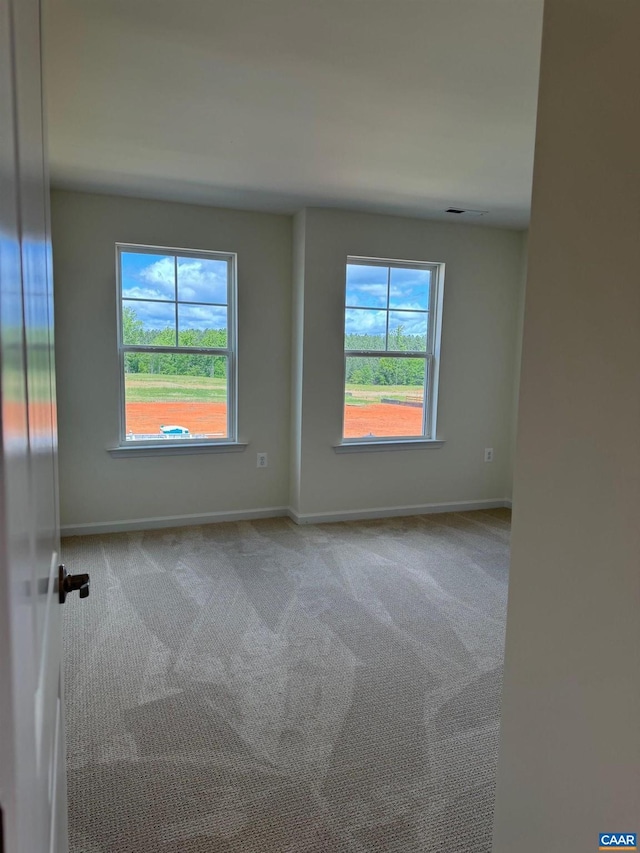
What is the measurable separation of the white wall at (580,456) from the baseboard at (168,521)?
11.9ft

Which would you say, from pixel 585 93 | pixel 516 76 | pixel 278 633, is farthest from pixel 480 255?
pixel 585 93

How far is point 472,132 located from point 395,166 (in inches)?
23.5

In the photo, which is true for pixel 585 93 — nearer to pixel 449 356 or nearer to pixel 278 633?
pixel 278 633

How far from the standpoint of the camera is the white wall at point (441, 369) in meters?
4.32

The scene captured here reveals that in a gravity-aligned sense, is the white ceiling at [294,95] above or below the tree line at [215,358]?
above

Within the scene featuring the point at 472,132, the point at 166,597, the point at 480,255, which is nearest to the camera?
the point at 472,132

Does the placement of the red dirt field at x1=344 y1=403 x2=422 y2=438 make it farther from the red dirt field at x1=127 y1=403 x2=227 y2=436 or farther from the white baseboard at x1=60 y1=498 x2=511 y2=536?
the red dirt field at x1=127 y1=403 x2=227 y2=436

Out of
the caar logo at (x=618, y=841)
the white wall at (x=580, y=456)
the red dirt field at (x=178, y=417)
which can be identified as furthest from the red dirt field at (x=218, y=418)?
the caar logo at (x=618, y=841)

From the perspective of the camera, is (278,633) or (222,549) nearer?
(278,633)

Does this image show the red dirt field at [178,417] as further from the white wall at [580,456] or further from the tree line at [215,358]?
the white wall at [580,456]

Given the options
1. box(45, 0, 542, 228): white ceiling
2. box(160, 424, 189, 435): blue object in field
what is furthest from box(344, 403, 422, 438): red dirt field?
box(45, 0, 542, 228): white ceiling

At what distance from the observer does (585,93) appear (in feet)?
2.90

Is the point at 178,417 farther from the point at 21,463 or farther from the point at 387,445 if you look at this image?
the point at 21,463

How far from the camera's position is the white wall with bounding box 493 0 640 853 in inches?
32.2
